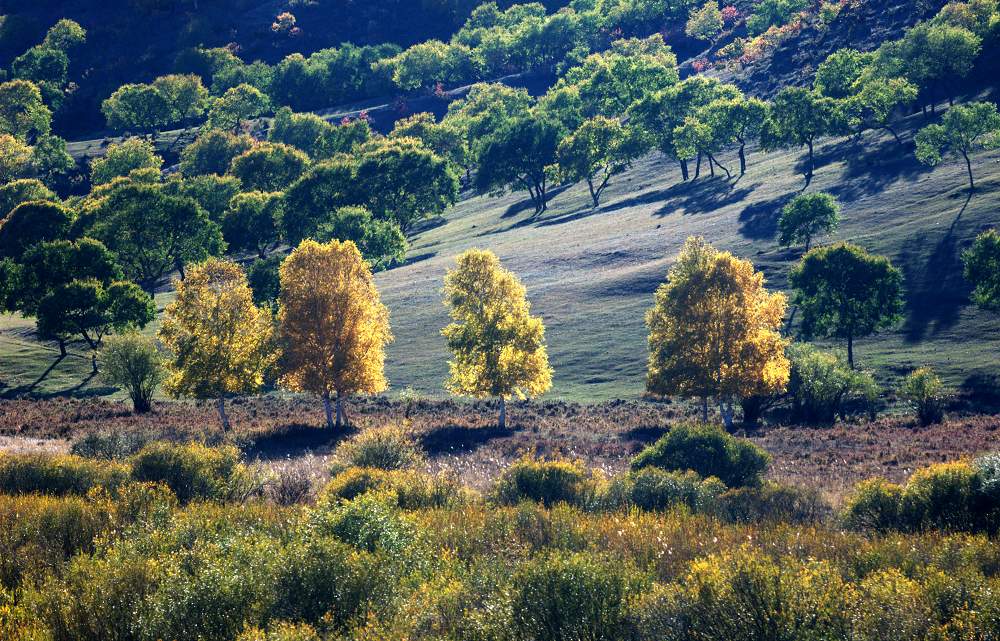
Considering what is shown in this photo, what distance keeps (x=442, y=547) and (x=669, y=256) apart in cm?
6942

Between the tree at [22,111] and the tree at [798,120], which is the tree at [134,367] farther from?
the tree at [22,111]

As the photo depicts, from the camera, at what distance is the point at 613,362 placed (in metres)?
67.4

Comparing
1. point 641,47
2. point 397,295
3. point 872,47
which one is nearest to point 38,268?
point 397,295

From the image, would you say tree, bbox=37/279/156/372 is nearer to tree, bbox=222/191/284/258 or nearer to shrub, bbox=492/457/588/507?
tree, bbox=222/191/284/258

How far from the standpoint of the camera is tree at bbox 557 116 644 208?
12250 cm

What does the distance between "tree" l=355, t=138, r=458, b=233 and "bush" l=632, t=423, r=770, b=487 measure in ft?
290

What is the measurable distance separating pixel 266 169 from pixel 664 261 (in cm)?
7798

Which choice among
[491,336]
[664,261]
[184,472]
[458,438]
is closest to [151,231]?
[664,261]

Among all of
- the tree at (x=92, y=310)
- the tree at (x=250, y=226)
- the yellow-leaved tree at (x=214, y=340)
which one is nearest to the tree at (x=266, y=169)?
the tree at (x=250, y=226)

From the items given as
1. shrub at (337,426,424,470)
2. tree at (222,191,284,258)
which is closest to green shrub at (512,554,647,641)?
shrub at (337,426,424,470)

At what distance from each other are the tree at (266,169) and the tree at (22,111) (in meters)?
78.5

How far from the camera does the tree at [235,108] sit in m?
186

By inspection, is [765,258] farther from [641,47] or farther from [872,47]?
[641,47]

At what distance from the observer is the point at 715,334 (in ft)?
174
